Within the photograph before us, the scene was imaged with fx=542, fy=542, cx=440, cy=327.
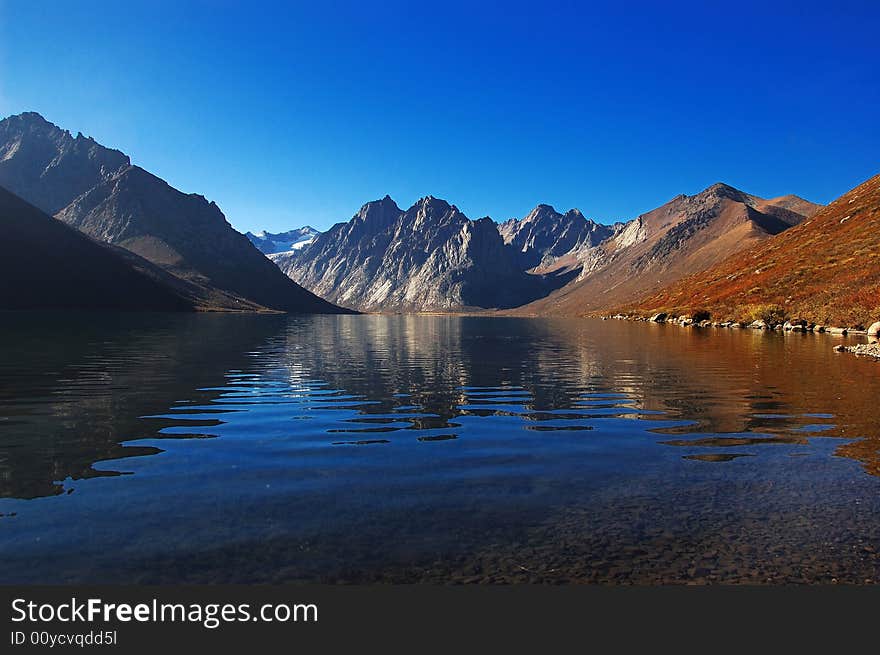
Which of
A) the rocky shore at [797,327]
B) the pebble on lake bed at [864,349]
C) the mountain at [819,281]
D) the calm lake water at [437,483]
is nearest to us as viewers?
the calm lake water at [437,483]

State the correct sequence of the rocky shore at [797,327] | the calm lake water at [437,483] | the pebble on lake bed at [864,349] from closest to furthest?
the calm lake water at [437,483] < the pebble on lake bed at [864,349] < the rocky shore at [797,327]

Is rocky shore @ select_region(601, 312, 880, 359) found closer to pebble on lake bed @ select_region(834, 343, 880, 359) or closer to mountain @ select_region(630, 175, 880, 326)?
pebble on lake bed @ select_region(834, 343, 880, 359)

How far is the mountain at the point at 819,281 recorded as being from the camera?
10194 cm

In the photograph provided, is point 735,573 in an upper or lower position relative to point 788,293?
lower

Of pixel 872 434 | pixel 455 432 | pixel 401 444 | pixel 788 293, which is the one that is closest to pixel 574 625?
pixel 401 444

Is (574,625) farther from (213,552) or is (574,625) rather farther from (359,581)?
(213,552)

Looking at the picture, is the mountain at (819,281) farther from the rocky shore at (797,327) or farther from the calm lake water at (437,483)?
the calm lake water at (437,483)

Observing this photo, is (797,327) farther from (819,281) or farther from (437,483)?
(437,483)

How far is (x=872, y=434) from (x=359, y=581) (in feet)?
74.9

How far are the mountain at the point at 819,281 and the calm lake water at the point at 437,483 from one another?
7982cm

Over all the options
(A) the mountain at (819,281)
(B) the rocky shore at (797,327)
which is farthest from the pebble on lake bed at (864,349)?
(A) the mountain at (819,281)

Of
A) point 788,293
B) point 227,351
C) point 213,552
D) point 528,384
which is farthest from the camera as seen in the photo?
point 788,293

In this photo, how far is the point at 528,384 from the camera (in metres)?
40.2

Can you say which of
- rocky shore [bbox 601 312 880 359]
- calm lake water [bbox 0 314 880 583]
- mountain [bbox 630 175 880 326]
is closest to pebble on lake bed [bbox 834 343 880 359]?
rocky shore [bbox 601 312 880 359]
